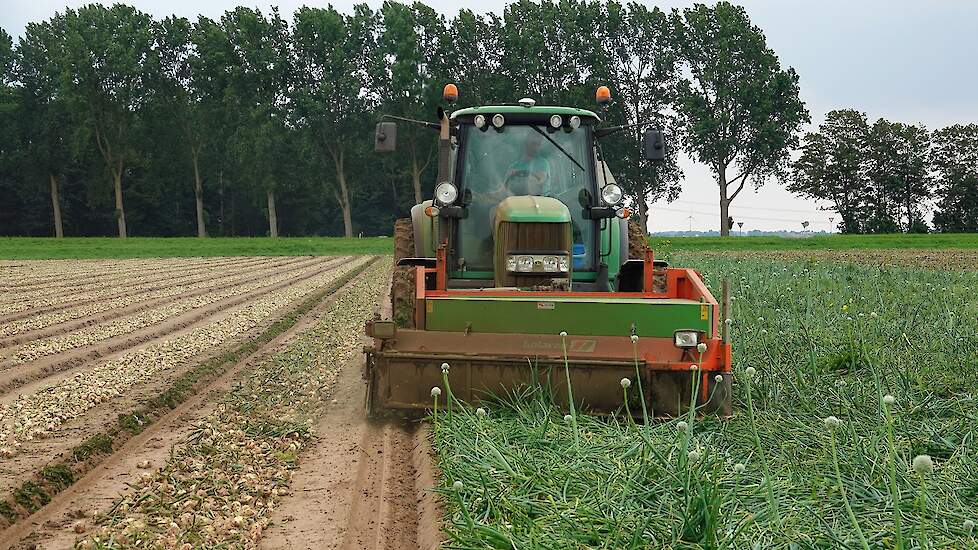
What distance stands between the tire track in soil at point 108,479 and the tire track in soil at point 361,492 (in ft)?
2.88

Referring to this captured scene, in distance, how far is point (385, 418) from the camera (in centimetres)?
665

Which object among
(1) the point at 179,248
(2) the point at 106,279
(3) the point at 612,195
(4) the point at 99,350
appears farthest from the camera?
(1) the point at 179,248

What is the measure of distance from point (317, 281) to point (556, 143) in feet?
41.4

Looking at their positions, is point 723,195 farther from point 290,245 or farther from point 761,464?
point 761,464

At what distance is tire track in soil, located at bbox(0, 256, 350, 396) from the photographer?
798 centimetres

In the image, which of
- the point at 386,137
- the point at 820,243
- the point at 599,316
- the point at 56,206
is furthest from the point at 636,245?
the point at 56,206

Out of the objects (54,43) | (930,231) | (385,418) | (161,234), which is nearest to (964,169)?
(930,231)

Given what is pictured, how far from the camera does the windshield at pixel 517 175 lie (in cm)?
802

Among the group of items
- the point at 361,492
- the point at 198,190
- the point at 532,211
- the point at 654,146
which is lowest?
the point at 361,492

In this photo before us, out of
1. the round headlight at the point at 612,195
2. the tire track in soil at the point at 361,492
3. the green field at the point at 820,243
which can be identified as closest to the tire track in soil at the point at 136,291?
the tire track in soil at the point at 361,492

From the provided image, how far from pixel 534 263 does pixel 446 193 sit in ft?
3.24

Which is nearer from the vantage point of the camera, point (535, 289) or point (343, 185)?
point (535, 289)

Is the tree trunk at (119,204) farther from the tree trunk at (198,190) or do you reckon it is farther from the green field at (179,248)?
the green field at (179,248)

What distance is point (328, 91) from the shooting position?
52281mm
